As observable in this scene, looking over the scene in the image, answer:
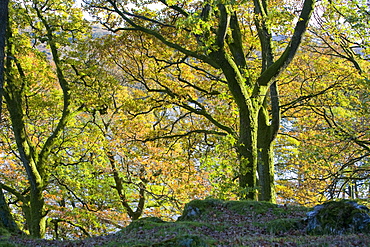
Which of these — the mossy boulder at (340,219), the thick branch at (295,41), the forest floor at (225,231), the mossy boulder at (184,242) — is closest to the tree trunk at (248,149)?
the thick branch at (295,41)

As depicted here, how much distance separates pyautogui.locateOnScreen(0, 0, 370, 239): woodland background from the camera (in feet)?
37.5

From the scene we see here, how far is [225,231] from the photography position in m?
6.83

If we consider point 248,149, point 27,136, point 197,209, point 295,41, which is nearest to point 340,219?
point 197,209

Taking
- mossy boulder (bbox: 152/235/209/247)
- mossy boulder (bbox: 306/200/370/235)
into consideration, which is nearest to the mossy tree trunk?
mossy boulder (bbox: 152/235/209/247)

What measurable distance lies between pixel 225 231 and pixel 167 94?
9.95 m

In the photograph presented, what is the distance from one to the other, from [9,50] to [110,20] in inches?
175

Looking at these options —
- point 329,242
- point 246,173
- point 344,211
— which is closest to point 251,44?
point 246,173

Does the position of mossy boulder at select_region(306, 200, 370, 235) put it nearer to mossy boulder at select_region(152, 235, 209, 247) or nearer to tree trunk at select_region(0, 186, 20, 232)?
mossy boulder at select_region(152, 235, 209, 247)

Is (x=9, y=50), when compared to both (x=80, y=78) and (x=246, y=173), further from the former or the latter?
(x=246, y=173)

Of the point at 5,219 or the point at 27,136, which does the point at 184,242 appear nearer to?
the point at 5,219

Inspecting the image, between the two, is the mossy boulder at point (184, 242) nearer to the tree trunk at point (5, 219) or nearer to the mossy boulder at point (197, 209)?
the mossy boulder at point (197, 209)

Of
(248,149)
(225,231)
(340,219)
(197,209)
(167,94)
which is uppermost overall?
(167,94)

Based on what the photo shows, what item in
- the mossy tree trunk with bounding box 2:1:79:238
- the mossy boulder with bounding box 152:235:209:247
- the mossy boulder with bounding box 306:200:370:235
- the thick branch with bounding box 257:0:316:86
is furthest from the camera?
the mossy tree trunk with bounding box 2:1:79:238

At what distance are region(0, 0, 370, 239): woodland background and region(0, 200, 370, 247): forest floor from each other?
71.7 inches
